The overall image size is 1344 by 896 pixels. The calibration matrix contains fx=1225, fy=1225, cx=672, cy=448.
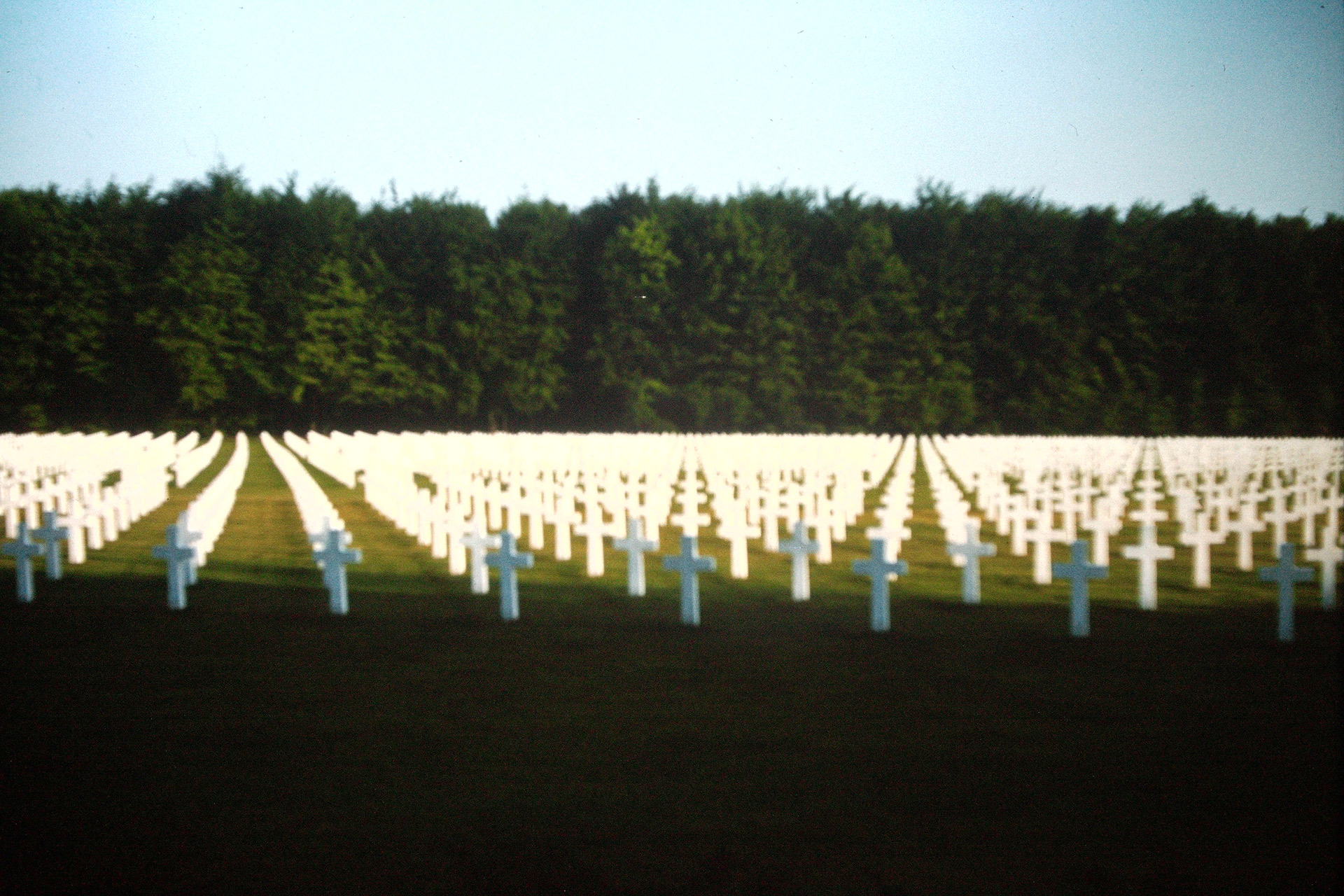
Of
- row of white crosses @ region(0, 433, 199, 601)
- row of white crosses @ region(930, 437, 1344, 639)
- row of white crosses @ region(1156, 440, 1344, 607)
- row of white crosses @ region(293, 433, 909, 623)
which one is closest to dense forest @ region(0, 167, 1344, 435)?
row of white crosses @ region(930, 437, 1344, 639)

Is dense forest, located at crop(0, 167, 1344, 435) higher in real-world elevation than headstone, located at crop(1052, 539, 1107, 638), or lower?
higher

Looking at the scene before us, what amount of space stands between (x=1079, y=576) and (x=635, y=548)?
3.61 metres

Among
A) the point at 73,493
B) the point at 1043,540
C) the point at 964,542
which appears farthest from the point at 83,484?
the point at 1043,540

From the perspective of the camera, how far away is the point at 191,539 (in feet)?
33.6

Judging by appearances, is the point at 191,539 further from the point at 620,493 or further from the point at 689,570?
the point at 620,493

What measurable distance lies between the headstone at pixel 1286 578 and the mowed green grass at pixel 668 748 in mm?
190

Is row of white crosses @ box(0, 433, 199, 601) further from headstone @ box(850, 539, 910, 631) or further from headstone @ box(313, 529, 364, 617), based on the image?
headstone @ box(850, 539, 910, 631)

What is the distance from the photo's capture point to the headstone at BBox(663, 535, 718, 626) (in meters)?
8.89

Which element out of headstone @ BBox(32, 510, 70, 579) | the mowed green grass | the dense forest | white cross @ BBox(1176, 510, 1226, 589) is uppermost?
the dense forest

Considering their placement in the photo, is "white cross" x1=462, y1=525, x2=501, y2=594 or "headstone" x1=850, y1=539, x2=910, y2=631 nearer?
"headstone" x1=850, y1=539, x2=910, y2=631

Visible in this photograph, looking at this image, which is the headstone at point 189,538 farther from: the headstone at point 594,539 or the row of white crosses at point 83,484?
the headstone at point 594,539

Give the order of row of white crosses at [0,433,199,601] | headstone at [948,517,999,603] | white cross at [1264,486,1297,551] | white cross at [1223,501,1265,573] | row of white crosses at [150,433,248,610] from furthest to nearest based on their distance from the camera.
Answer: white cross at [1264,486,1297,551] → white cross at [1223,501,1265,573] → row of white crosses at [0,433,199,601] → row of white crosses at [150,433,248,610] → headstone at [948,517,999,603]

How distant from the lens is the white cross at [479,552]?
33.4 ft

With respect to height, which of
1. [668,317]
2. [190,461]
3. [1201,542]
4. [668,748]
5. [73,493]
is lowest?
[668,748]
